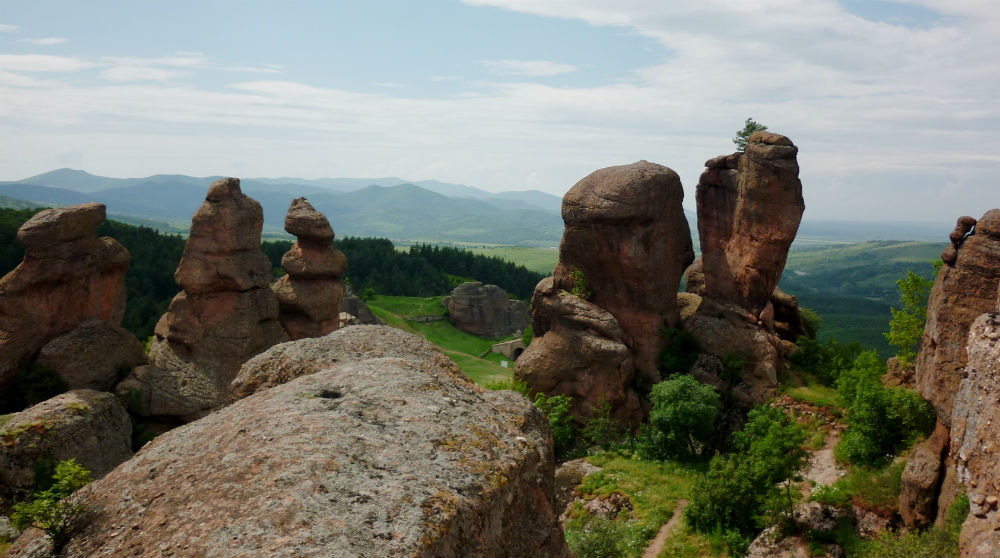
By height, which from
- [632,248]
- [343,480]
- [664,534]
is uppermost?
[632,248]

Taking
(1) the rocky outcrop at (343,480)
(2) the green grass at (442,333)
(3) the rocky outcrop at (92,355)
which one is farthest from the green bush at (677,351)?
(1) the rocky outcrop at (343,480)

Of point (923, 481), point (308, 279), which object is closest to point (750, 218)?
point (923, 481)

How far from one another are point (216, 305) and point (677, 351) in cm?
2764

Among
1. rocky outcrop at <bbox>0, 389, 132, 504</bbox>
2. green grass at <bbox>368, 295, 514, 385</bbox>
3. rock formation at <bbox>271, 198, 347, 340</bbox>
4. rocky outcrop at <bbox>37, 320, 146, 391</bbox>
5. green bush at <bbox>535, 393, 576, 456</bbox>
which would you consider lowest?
green grass at <bbox>368, 295, 514, 385</bbox>

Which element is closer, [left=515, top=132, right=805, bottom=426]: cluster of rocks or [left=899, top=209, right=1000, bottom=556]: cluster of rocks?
[left=899, top=209, right=1000, bottom=556]: cluster of rocks

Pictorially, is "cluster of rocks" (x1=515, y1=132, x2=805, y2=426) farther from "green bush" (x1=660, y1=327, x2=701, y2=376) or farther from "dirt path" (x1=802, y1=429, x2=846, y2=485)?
"dirt path" (x1=802, y1=429, x2=846, y2=485)

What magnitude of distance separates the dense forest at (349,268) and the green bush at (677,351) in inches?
1842

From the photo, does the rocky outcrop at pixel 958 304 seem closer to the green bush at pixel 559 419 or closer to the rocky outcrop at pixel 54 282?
the green bush at pixel 559 419

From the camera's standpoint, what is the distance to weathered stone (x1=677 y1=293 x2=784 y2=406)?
37938mm

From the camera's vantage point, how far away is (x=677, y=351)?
132ft

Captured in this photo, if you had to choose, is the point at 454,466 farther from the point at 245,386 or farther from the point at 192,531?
the point at 245,386

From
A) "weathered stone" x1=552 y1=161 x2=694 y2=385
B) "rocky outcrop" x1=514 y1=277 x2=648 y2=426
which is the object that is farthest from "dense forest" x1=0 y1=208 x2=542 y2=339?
"weathered stone" x1=552 y1=161 x2=694 y2=385

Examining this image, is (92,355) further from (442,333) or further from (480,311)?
(480,311)

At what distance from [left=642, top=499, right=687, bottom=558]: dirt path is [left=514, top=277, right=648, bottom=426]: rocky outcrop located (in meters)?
8.89
